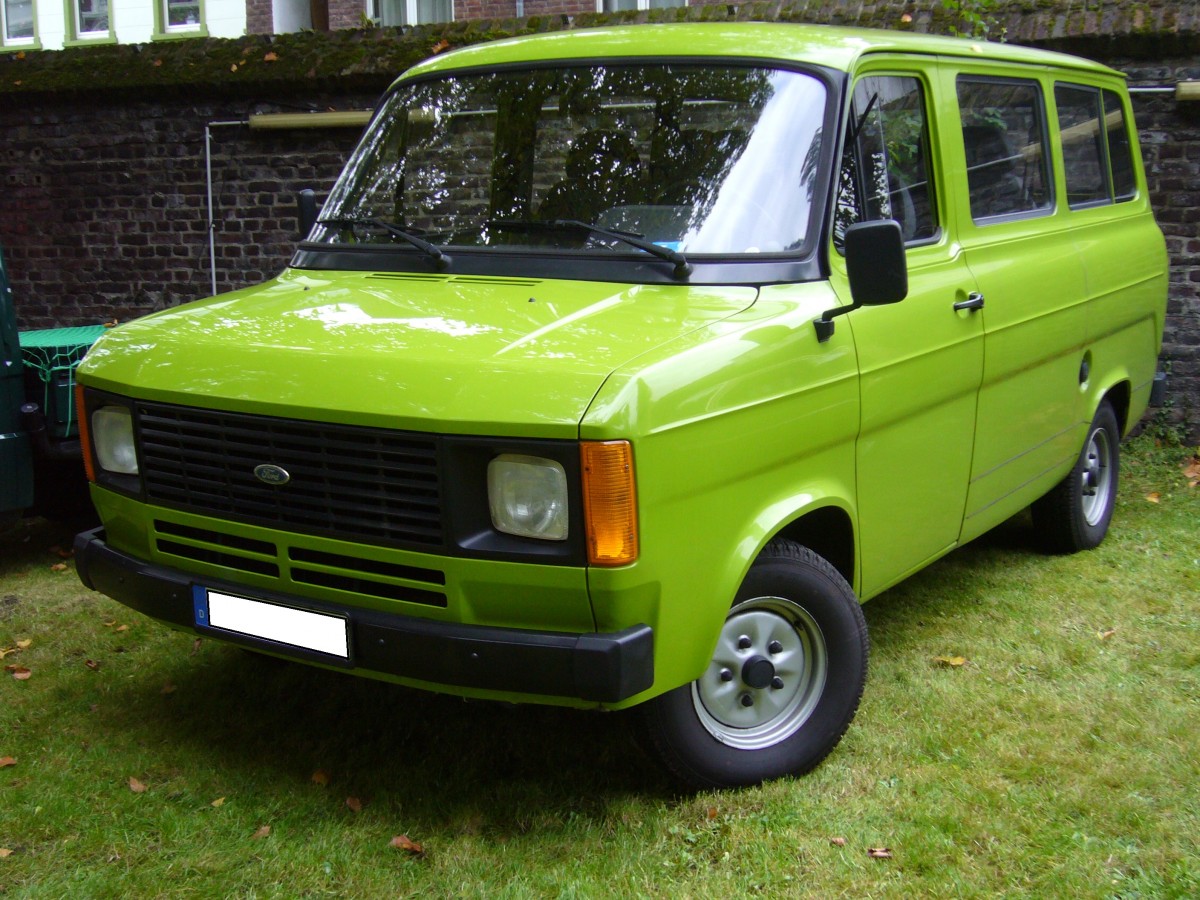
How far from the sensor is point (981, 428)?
489cm

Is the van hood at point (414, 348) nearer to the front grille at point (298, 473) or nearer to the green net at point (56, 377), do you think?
the front grille at point (298, 473)

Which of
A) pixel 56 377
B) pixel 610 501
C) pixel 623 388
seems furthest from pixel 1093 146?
pixel 56 377

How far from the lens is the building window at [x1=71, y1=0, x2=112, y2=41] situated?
2019 centimetres

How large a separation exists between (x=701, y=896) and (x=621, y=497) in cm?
112

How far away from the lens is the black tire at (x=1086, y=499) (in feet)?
20.4

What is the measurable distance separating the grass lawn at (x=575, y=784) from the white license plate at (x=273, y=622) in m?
0.59

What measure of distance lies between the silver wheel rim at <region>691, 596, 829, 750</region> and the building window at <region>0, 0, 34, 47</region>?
20297 mm

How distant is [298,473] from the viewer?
11.7 ft

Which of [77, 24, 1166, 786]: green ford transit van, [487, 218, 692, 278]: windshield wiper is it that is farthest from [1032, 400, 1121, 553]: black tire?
[487, 218, 692, 278]: windshield wiper

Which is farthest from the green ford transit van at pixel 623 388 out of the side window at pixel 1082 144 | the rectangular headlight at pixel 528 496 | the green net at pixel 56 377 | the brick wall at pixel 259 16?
the brick wall at pixel 259 16

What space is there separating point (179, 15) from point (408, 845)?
61.1ft

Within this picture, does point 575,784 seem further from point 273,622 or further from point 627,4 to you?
point 627,4

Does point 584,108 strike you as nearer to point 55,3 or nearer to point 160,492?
point 160,492

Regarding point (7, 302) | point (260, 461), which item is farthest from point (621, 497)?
point (7, 302)
